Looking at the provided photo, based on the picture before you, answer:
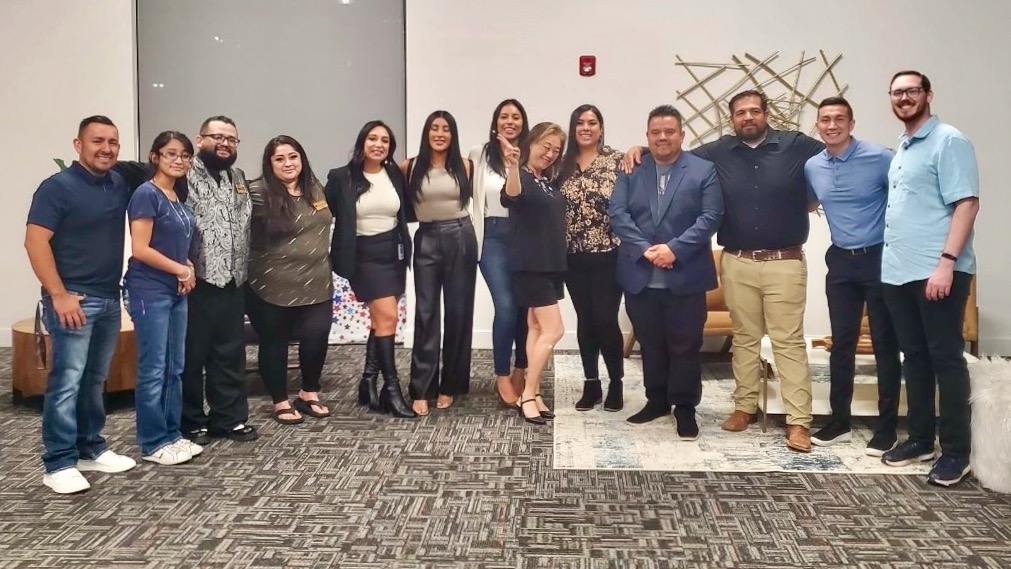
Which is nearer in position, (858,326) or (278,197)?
(858,326)

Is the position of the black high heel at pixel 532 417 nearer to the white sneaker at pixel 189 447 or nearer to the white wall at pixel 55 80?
the white sneaker at pixel 189 447

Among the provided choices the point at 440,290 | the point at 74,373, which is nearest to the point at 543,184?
the point at 440,290

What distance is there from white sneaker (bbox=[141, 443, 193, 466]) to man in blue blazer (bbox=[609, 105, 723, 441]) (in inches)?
71.2

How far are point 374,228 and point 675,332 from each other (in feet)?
4.38

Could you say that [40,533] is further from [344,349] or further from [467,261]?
[344,349]

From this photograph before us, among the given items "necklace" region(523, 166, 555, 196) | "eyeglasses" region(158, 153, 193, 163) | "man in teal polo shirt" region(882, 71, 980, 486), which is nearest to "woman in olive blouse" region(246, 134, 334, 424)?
"eyeglasses" region(158, 153, 193, 163)

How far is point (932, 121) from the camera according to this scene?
2869mm

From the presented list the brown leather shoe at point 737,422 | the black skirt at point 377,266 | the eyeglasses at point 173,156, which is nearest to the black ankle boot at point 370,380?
the black skirt at point 377,266

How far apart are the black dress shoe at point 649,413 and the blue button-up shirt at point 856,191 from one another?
1.03m

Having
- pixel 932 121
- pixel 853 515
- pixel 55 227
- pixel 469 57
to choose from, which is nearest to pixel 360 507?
pixel 55 227

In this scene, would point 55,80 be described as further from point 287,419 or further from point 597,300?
point 597,300

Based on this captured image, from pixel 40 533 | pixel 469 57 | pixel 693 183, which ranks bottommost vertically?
pixel 40 533

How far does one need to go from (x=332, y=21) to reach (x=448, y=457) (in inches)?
132

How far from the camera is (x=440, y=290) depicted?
3789 millimetres
